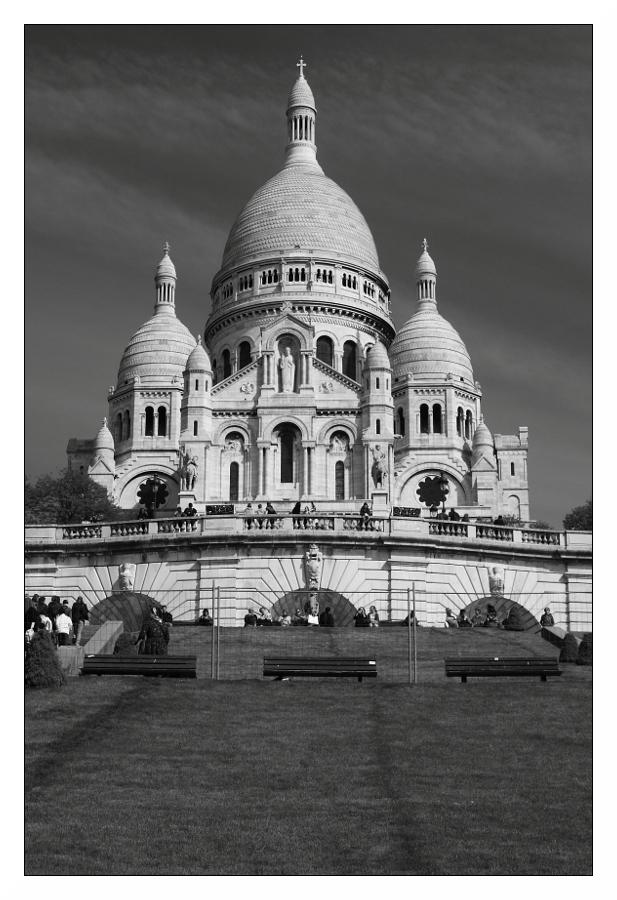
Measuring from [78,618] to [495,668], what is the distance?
10.9 metres

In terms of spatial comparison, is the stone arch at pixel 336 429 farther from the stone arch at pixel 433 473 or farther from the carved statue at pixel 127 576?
the carved statue at pixel 127 576

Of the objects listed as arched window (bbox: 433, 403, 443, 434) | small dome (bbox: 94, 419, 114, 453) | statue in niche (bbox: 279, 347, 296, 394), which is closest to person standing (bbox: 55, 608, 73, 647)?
statue in niche (bbox: 279, 347, 296, 394)

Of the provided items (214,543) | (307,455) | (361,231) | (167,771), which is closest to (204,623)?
(214,543)

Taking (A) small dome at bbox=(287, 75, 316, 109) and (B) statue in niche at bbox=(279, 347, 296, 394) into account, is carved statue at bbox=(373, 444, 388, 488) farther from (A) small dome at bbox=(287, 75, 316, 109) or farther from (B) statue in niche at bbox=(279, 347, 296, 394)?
(A) small dome at bbox=(287, 75, 316, 109)

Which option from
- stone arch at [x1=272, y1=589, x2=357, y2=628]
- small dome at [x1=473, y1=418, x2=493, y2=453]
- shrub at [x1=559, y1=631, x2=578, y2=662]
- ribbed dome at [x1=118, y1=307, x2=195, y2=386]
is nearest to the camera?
shrub at [x1=559, y1=631, x2=578, y2=662]

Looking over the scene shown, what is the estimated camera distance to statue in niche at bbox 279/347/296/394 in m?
86.0

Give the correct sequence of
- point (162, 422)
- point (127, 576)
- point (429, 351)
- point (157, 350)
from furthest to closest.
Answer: point (157, 350), point (429, 351), point (162, 422), point (127, 576)

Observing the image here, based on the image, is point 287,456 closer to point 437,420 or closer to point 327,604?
point 437,420

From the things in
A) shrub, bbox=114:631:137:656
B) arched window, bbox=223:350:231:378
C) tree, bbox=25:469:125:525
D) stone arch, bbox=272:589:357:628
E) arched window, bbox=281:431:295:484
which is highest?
arched window, bbox=223:350:231:378

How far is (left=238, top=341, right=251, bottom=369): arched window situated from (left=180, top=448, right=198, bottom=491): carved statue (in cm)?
1626

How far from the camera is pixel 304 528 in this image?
34969 millimetres

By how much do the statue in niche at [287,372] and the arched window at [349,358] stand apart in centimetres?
922

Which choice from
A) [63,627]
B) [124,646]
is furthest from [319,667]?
[63,627]
